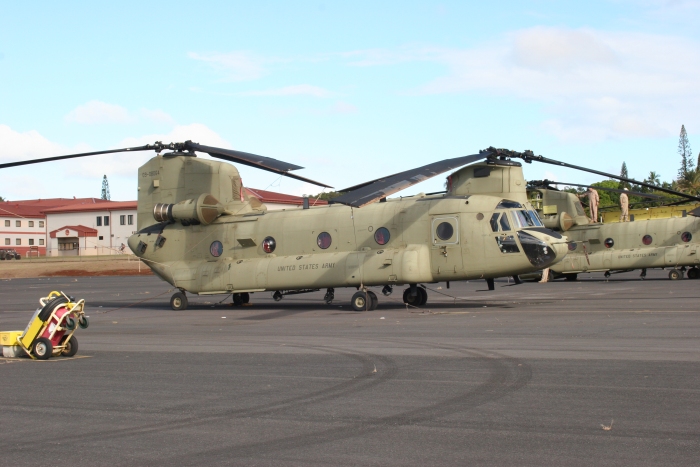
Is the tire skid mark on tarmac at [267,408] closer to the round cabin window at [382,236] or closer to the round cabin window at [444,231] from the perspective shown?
the round cabin window at [444,231]

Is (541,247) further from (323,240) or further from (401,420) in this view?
(401,420)

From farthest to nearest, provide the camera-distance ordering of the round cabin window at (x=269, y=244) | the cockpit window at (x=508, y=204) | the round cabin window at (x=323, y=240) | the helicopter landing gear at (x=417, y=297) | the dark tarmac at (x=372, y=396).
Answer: the round cabin window at (x=269, y=244), the round cabin window at (x=323, y=240), the helicopter landing gear at (x=417, y=297), the cockpit window at (x=508, y=204), the dark tarmac at (x=372, y=396)

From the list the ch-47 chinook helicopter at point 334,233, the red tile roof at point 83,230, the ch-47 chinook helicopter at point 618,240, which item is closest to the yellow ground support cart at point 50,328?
the ch-47 chinook helicopter at point 334,233

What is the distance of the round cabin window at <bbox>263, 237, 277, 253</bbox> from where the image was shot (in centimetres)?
2445

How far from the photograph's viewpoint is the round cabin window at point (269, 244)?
24453 millimetres

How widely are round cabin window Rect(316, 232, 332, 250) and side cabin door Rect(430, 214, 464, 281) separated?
334 cm

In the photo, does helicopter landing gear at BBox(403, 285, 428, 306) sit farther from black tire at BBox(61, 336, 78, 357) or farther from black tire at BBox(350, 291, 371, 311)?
black tire at BBox(61, 336, 78, 357)

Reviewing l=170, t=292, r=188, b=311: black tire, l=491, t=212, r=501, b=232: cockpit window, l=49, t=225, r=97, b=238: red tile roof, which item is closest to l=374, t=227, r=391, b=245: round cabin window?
l=491, t=212, r=501, b=232: cockpit window

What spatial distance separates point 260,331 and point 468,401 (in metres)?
9.46

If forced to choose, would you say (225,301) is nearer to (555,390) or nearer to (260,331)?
(260,331)

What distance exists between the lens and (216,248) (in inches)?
998

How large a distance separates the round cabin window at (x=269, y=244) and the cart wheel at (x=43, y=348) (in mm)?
11909

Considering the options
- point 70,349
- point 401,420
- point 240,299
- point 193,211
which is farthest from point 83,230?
point 401,420

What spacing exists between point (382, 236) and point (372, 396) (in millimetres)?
13849
